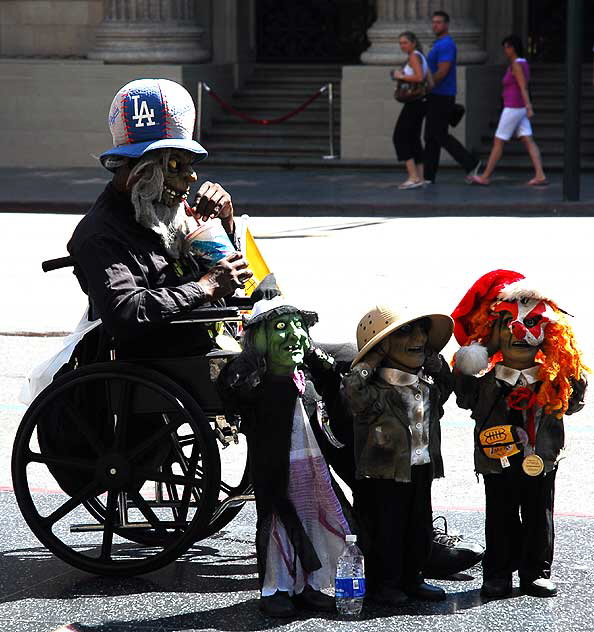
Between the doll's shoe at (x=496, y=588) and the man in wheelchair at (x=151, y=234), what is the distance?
48.4 inches

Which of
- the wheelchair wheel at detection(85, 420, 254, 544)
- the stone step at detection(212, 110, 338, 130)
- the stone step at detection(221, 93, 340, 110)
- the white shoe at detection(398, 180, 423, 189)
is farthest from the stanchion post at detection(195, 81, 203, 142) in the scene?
the wheelchair wheel at detection(85, 420, 254, 544)

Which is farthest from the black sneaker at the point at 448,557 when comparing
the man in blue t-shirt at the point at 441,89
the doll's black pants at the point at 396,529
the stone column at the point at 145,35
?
the stone column at the point at 145,35

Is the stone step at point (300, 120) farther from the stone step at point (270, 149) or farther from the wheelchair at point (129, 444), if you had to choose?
the wheelchair at point (129, 444)

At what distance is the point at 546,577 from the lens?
4547 mm

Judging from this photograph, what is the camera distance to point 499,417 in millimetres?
4477

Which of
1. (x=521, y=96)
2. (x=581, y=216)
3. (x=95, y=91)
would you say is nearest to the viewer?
(x=581, y=216)

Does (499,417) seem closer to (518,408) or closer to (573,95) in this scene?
(518,408)

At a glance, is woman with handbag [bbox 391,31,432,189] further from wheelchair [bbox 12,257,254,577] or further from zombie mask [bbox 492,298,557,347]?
zombie mask [bbox 492,298,557,347]

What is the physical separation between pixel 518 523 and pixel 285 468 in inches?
31.3

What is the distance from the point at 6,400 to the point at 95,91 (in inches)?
571

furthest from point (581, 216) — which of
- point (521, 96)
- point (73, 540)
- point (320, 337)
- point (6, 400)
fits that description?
point (73, 540)

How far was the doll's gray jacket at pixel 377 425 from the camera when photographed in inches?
173

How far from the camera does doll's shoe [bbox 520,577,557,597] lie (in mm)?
4520

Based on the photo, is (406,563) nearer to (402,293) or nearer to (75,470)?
(75,470)
